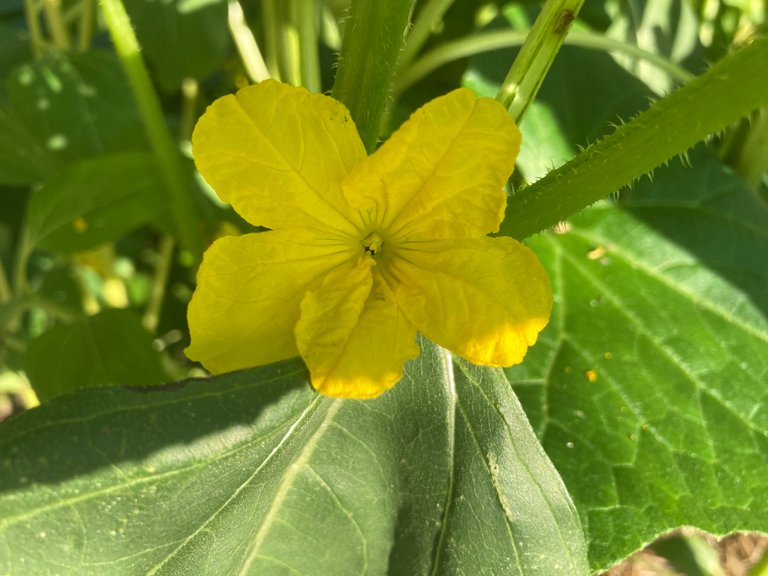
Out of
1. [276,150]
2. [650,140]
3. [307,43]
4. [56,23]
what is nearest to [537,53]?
[650,140]

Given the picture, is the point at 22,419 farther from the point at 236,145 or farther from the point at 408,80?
the point at 408,80

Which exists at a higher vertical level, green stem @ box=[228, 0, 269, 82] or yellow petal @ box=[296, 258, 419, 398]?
green stem @ box=[228, 0, 269, 82]

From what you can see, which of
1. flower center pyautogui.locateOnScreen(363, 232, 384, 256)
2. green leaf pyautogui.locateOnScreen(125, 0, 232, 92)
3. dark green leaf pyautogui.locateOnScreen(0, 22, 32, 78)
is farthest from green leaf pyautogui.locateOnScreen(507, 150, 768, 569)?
dark green leaf pyautogui.locateOnScreen(0, 22, 32, 78)

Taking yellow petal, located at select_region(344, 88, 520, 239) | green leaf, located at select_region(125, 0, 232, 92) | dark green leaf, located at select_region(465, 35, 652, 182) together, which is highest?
green leaf, located at select_region(125, 0, 232, 92)

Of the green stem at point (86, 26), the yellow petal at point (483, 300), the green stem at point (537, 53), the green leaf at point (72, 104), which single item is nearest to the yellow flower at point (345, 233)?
the yellow petal at point (483, 300)

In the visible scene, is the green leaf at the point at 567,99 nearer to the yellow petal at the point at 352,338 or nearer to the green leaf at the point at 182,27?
the green leaf at the point at 182,27

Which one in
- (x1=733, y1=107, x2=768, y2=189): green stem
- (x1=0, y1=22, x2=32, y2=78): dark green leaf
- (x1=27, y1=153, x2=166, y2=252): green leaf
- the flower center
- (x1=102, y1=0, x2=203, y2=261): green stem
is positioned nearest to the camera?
the flower center

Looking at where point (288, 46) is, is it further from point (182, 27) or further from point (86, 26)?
point (86, 26)

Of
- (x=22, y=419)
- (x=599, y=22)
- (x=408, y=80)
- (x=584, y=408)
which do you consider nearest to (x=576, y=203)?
(x=584, y=408)

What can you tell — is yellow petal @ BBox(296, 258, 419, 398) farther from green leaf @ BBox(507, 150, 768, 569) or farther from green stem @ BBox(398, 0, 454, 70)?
green stem @ BBox(398, 0, 454, 70)
